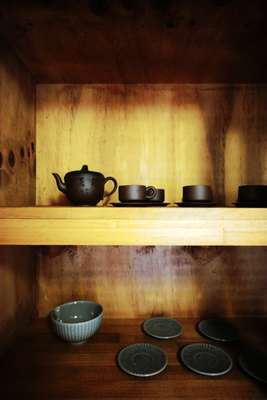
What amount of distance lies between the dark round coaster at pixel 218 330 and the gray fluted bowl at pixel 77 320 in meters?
0.39

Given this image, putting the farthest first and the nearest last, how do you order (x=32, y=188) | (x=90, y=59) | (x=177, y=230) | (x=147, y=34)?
(x=32, y=188), (x=90, y=59), (x=147, y=34), (x=177, y=230)

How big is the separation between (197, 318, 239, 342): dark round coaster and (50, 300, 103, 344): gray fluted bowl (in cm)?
39

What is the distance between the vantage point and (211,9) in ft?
1.98

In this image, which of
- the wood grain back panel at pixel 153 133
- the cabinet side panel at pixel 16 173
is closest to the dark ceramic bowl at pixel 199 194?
the wood grain back panel at pixel 153 133

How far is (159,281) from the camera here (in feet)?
3.17

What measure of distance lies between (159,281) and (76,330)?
373 millimetres

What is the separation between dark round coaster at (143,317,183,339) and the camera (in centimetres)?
84

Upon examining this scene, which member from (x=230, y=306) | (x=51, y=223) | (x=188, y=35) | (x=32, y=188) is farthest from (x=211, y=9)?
(x=230, y=306)

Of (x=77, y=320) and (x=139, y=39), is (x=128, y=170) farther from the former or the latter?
(x=77, y=320)

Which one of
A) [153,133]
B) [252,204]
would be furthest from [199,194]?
[153,133]

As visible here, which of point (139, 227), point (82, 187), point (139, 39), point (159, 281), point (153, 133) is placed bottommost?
point (159, 281)

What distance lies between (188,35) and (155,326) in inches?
38.8

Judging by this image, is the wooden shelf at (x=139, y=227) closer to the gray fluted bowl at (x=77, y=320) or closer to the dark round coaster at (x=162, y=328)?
the gray fluted bowl at (x=77, y=320)

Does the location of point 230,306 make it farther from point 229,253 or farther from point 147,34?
point 147,34
